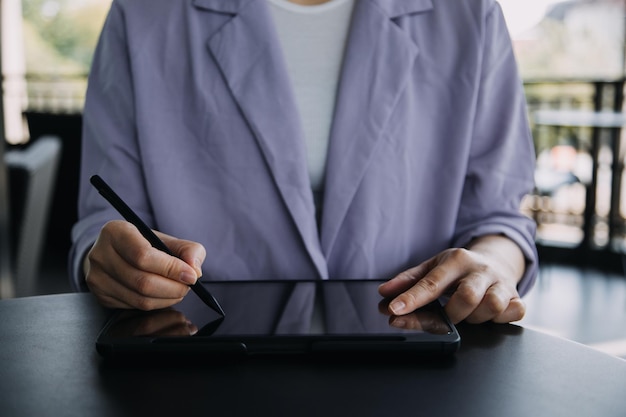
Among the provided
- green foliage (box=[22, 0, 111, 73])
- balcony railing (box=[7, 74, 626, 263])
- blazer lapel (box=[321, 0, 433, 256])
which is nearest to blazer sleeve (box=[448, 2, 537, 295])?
blazer lapel (box=[321, 0, 433, 256])

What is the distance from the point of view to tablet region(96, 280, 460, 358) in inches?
21.1

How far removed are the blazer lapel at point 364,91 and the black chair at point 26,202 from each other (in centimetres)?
164

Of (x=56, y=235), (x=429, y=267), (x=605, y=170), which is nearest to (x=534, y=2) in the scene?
(x=605, y=170)

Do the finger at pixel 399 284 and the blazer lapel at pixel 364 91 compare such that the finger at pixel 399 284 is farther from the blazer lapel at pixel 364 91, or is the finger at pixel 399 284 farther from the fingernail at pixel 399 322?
the blazer lapel at pixel 364 91

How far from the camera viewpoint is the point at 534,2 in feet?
17.4

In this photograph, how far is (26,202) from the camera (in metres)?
→ 2.33

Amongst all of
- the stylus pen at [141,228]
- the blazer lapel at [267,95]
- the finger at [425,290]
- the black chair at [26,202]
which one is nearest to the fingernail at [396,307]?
the finger at [425,290]

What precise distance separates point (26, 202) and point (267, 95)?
1657 millimetres

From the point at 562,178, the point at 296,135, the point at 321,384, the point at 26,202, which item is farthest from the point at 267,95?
the point at 562,178

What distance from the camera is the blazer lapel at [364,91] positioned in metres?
0.92

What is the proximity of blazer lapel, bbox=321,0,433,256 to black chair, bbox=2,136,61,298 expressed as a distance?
1644mm

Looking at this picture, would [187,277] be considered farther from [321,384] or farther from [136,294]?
[321,384]

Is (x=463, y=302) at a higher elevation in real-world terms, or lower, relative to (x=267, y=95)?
lower

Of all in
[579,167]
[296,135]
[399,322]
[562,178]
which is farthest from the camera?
[579,167]
